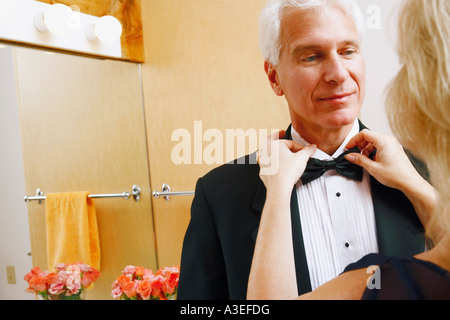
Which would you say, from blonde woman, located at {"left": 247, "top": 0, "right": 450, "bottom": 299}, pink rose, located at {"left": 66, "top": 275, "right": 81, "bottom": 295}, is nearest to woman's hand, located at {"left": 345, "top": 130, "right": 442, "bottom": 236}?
blonde woman, located at {"left": 247, "top": 0, "right": 450, "bottom": 299}

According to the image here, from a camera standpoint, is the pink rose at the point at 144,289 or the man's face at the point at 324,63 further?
the pink rose at the point at 144,289

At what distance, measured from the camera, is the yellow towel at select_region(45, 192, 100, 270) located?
109 centimetres

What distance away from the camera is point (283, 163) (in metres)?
0.56

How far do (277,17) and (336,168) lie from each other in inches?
10.0

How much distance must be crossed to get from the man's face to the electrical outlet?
81 cm

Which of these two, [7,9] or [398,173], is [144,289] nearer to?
[398,173]

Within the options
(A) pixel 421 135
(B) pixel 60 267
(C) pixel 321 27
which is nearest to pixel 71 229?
(B) pixel 60 267

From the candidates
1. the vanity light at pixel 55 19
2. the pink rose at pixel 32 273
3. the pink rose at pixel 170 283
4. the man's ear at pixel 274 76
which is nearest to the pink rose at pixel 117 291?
the pink rose at pixel 170 283

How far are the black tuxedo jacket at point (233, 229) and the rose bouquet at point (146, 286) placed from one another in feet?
0.96

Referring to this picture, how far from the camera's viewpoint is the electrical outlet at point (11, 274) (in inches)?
37.1

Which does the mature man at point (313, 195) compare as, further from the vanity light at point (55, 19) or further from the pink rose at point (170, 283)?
the vanity light at point (55, 19)

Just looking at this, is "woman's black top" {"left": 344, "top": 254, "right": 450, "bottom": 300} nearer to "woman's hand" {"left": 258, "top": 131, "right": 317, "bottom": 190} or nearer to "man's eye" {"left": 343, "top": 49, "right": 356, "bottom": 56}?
"woman's hand" {"left": 258, "top": 131, "right": 317, "bottom": 190}
